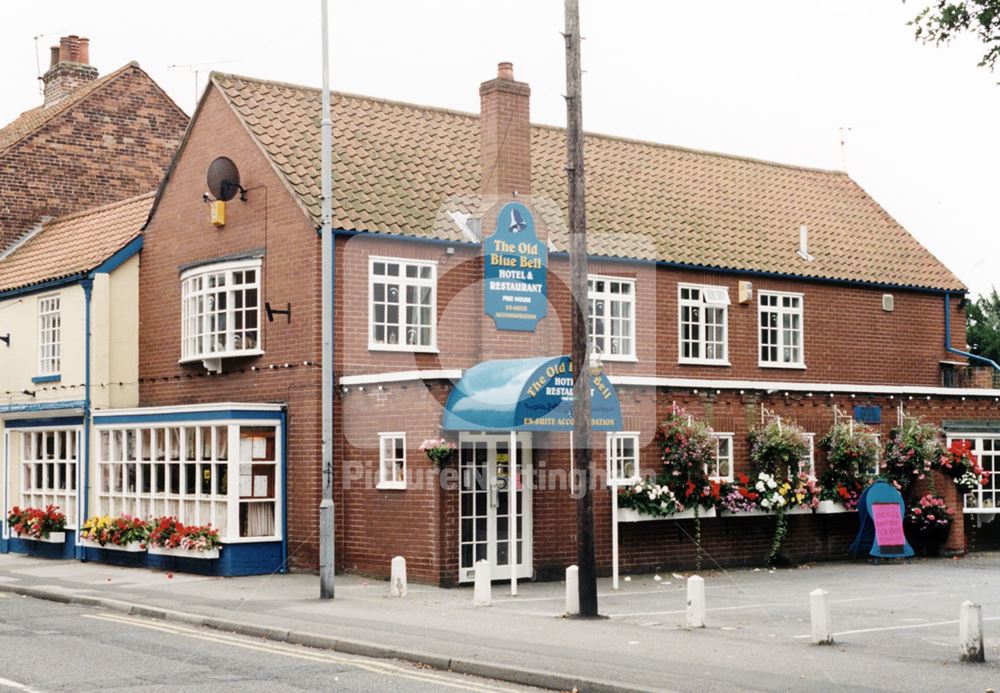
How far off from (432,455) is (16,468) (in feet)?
45.3

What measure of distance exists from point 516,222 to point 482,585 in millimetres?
8898

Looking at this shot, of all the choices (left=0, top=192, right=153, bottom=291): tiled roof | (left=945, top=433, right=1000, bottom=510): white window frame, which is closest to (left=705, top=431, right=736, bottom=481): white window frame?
(left=945, top=433, right=1000, bottom=510): white window frame

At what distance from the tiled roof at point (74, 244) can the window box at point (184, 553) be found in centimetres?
666

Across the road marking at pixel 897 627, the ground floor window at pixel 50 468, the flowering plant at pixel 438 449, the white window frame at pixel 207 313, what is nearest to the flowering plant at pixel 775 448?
the flowering plant at pixel 438 449

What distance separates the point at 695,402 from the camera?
82.8ft

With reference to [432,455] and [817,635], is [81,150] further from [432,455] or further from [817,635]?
[817,635]

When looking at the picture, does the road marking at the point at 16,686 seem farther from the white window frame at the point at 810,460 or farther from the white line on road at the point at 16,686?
the white window frame at the point at 810,460

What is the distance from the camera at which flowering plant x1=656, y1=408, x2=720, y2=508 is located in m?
24.3

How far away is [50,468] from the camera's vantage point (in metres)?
29.7

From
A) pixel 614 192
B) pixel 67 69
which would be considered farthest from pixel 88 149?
pixel 614 192

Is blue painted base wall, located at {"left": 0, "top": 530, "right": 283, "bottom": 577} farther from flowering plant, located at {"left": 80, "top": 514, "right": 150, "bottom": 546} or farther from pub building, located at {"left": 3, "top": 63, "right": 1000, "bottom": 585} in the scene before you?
flowering plant, located at {"left": 80, "top": 514, "right": 150, "bottom": 546}

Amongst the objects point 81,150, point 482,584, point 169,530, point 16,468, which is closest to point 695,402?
point 482,584

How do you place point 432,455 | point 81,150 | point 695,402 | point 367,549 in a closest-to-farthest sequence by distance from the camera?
point 432,455 < point 367,549 < point 695,402 < point 81,150

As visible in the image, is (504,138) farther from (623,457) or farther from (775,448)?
(775,448)
